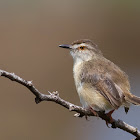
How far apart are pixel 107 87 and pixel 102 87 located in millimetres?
82

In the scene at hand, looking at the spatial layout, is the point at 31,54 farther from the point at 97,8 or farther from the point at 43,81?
the point at 97,8

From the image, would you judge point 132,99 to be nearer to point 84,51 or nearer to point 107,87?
point 107,87

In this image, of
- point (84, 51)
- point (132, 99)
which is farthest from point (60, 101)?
point (84, 51)

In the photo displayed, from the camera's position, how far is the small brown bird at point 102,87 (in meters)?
7.02

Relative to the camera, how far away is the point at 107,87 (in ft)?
23.5

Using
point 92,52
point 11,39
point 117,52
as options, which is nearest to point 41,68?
point 11,39

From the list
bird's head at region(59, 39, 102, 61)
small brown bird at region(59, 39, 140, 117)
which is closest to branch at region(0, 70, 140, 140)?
small brown bird at region(59, 39, 140, 117)

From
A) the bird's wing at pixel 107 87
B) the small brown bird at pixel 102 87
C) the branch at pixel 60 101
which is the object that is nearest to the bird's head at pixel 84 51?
the small brown bird at pixel 102 87

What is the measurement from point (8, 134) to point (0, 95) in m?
2.02

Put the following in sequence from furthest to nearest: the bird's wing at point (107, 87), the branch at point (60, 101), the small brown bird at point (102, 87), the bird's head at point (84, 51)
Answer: the bird's head at point (84, 51)
the small brown bird at point (102, 87)
the bird's wing at point (107, 87)
the branch at point (60, 101)

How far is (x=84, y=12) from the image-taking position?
63.7 feet

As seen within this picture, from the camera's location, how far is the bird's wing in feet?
22.6

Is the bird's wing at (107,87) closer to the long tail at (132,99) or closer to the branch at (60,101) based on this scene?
the long tail at (132,99)

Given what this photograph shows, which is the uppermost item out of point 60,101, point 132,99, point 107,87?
point 107,87
